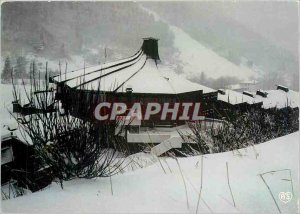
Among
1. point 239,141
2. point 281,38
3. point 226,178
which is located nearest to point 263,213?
point 226,178

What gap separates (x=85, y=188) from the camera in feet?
11.5

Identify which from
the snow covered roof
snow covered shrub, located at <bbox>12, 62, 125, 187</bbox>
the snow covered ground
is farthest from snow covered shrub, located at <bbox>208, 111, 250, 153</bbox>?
snow covered shrub, located at <bbox>12, 62, 125, 187</bbox>

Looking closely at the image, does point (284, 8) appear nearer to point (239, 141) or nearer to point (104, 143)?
point (239, 141)

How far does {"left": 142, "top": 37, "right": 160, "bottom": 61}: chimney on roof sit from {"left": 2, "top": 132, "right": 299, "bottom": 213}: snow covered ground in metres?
1.61

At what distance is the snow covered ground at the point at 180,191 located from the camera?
3.33 meters

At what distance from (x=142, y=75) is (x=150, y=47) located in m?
0.43

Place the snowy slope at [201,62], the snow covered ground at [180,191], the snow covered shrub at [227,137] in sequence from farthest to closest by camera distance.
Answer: the snowy slope at [201,62], the snow covered shrub at [227,137], the snow covered ground at [180,191]

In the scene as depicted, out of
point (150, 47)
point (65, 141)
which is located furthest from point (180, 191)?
point (150, 47)

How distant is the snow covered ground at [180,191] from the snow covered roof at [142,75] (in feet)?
4.14

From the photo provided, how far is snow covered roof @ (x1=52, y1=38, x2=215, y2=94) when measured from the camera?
15.2ft

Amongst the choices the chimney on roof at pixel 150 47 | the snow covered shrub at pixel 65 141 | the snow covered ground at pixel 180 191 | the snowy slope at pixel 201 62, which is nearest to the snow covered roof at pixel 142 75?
the chimney on roof at pixel 150 47

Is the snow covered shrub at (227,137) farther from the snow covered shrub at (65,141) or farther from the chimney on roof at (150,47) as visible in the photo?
the snow covered shrub at (65,141)

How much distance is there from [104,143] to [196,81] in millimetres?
1664

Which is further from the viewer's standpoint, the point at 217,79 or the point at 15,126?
the point at 217,79
